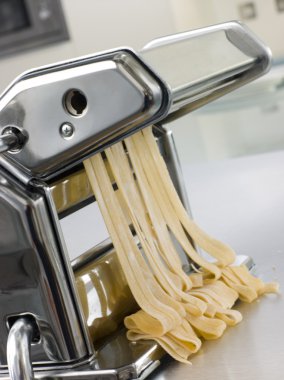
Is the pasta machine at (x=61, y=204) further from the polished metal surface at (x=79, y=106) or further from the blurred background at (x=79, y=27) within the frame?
the blurred background at (x=79, y=27)

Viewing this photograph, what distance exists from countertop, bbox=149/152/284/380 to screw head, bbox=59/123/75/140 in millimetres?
176

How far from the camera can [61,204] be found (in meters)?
0.64

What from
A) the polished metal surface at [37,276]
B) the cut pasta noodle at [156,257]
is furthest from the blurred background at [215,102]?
the polished metal surface at [37,276]

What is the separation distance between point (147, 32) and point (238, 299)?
5563mm

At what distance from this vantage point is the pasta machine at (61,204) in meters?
0.54

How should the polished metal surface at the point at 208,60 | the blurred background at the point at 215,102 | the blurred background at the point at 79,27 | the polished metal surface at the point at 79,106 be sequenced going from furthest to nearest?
the blurred background at the point at 79,27 < the blurred background at the point at 215,102 < the polished metal surface at the point at 208,60 < the polished metal surface at the point at 79,106

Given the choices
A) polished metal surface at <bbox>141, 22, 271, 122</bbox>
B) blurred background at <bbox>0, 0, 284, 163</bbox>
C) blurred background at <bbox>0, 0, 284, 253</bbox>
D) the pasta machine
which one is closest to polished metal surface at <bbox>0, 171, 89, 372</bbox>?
the pasta machine

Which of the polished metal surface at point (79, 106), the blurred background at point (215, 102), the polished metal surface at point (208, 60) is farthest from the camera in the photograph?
the blurred background at point (215, 102)

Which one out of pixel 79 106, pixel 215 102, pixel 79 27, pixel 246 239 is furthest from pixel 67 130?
pixel 79 27

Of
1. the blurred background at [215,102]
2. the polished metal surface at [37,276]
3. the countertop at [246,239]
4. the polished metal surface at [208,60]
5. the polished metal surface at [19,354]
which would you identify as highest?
the polished metal surface at [208,60]

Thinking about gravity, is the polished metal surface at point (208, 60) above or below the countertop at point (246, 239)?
above

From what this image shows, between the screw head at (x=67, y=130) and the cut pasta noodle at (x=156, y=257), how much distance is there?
5cm

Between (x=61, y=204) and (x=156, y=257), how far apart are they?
3.2 inches

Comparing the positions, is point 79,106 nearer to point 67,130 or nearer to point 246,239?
point 67,130
